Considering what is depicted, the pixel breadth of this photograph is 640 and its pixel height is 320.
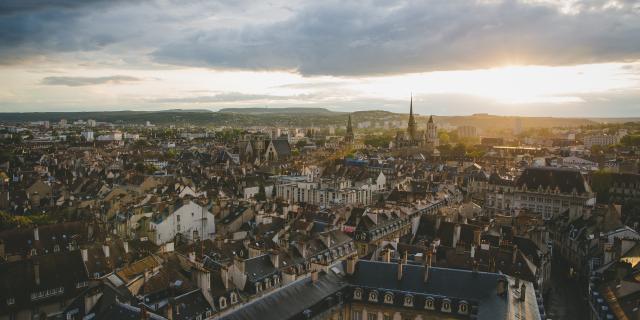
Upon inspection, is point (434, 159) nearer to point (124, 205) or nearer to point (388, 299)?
point (124, 205)

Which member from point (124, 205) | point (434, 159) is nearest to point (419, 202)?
point (124, 205)

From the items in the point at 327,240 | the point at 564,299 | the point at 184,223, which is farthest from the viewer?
the point at 184,223

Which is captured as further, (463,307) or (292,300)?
(463,307)

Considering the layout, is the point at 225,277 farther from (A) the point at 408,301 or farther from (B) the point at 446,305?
(B) the point at 446,305

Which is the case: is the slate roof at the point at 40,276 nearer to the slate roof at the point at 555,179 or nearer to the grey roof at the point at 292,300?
the grey roof at the point at 292,300

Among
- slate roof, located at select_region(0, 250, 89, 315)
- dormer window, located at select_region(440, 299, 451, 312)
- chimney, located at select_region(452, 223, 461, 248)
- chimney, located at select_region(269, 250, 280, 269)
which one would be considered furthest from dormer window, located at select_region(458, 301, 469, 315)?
slate roof, located at select_region(0, 250, 89, 315)

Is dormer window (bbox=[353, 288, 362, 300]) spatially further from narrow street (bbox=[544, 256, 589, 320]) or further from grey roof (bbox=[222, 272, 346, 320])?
narrow street (bbox=[544, 256, 589, 320])

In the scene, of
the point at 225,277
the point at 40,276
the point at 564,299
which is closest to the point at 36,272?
the point at 40,276
